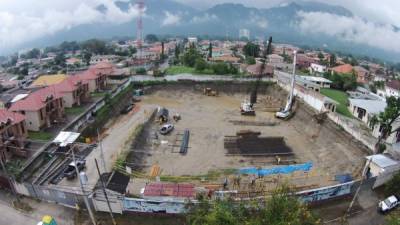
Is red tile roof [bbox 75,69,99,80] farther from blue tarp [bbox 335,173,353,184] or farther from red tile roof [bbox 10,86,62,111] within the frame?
blue tarp [bbox 335,173,353,184]

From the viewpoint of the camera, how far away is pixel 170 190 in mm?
19203

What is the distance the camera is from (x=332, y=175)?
961 inches

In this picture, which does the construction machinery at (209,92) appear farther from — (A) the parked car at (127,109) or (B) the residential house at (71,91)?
(B) the residential house at (71,91)

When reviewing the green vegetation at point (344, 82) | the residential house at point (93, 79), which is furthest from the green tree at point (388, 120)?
the residential house at point (93, 79)

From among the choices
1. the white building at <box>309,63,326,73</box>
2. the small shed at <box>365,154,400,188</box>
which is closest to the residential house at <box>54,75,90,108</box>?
the small shed at <box>365,154,400,188</box>

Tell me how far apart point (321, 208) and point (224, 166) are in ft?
32.8

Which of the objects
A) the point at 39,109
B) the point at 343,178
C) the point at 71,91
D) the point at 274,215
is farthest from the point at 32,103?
the point at 343,178

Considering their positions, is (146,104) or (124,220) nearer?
(124,220)

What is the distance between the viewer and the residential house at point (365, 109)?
32731 millimetres

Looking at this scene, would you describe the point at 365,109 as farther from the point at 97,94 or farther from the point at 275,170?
the point at 97,94

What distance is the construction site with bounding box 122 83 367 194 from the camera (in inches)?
949

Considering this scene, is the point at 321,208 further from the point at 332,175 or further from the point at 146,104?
the point at 146,104

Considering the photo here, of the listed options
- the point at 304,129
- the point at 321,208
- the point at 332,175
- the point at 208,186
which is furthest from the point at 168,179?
the point at 304,129

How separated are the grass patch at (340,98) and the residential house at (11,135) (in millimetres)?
38509
